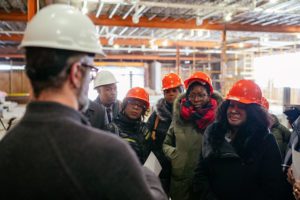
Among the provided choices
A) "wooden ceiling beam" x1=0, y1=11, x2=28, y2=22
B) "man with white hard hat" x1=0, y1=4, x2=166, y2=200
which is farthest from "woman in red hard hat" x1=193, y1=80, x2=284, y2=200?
"wooden ceiling beam" x1=0, y1=11, x2=28, y2=22

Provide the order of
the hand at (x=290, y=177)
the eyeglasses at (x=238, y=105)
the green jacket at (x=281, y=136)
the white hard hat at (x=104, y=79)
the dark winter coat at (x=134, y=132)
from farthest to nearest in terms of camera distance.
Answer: the white hard hat at (x=104, y=79) → the green jacket at (x=281, y=136) → the dark winter coat at (x=134, y=132) → the eyeglasses at (x=238, y=105) → the hand at (x=290, y=177)

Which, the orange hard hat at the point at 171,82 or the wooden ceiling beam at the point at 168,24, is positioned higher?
the wooden ceiling beam at the point at 168,24

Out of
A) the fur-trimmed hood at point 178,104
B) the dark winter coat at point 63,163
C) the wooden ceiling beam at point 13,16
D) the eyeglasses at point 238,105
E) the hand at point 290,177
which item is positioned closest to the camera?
the dark winter coat at point 63,163

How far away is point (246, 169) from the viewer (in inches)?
71.6

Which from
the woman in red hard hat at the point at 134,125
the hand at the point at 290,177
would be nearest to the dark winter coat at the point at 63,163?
the hand at the point at 290,177

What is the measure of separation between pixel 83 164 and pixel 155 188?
0.84ft

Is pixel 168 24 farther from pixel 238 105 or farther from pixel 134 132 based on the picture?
pixel 238 105

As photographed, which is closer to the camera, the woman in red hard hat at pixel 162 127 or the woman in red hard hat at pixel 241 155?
the woman in red hard hat at pixel 241 155

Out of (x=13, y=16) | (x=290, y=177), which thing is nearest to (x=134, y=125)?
(x=290, y=177)

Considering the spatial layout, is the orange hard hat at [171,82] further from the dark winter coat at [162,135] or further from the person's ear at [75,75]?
the person's ear at [75,75]

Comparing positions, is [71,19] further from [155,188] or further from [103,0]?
[103,0]

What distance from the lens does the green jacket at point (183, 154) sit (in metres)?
2.38

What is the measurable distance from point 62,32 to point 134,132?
5.48ft

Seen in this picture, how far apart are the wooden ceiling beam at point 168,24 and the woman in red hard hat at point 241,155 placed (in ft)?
15.3
